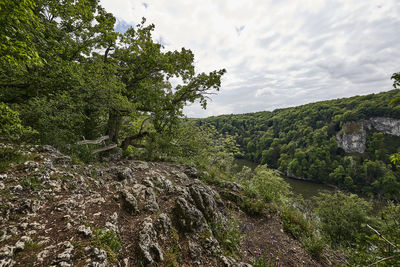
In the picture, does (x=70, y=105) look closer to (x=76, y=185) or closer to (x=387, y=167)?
(x=76, y=185)

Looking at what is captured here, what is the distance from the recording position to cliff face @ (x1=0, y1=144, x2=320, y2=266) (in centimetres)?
264

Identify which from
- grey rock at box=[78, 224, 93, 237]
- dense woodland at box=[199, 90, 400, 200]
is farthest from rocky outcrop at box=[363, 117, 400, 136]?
grey rock at box=[78, 224, 93, 237]

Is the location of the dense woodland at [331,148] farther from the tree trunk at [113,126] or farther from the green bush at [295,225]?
the tree trunk at [113,126]

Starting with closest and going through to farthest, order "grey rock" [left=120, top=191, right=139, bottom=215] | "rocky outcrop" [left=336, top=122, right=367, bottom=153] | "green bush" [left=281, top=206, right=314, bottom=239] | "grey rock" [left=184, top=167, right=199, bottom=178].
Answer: "grey rock" [left=120, top=191, right=139, bottom=215] → "green bush" [left=281, top=206, right=314, bottom=239] → "grey rock" [left=184, top=167, right=199, bottom=178] → "rocky outcrop" [left=336, top=122, right=367, bottom=153]

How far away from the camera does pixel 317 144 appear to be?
83.4m

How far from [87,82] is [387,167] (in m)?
93.6

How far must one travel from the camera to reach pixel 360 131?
7588 centimetres

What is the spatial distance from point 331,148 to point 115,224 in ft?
335

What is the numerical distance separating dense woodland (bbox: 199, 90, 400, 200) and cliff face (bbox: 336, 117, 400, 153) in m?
2.00

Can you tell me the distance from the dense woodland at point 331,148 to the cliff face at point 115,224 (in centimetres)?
4053

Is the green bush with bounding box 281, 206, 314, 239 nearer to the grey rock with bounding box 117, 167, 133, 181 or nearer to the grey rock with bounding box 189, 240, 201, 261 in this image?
the grey rock with bounding box 189, 240, 201, 261

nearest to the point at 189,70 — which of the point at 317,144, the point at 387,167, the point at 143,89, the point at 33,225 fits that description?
the point at 143,89

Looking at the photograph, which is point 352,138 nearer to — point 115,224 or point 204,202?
point 204,202

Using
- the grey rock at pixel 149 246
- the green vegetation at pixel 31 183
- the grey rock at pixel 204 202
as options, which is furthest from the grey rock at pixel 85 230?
the grey rock at pixel 204 202
